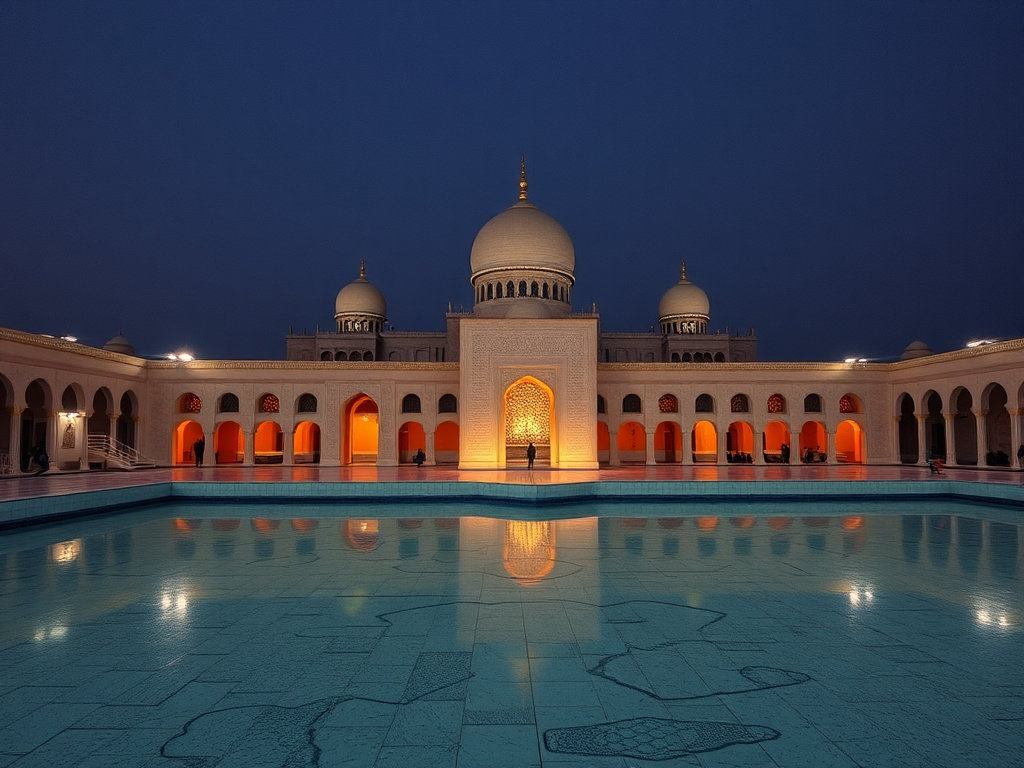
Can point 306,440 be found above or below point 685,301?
below

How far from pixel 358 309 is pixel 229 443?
669 cm

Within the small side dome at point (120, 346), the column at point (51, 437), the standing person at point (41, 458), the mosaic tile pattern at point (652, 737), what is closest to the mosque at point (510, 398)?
the column at point (51, 437)

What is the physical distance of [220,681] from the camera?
2.71 metres

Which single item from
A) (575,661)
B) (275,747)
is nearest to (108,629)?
(275,747)

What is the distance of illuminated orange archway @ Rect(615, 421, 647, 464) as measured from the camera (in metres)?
Result: 20.0

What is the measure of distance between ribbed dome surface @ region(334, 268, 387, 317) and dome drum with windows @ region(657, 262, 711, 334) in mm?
10667

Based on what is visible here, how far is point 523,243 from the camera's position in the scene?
63.0ft

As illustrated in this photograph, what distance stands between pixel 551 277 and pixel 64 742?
18.0 metres

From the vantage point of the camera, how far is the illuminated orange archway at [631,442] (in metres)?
20.0

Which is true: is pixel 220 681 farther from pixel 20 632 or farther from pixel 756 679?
pixel 756 679

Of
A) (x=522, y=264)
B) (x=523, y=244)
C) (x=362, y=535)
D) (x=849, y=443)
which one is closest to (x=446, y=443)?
(x=522, y=264)

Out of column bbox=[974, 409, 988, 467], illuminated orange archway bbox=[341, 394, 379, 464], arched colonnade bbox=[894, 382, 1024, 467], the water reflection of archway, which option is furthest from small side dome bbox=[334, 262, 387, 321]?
column bbox=[974, 409, 988, 467]

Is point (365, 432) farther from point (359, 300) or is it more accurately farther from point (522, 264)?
point (522, 264)

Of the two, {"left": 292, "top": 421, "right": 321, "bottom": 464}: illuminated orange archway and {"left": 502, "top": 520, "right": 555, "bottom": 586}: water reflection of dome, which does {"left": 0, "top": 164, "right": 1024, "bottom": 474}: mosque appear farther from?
{"left": 502, "top": 520, "right": 555, "bottom": 586}: water reflection of dome
